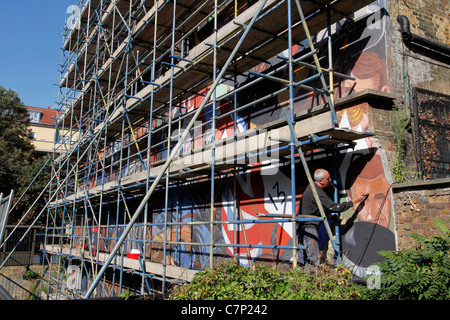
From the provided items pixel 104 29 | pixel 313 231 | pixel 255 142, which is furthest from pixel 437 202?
pixel 104 29

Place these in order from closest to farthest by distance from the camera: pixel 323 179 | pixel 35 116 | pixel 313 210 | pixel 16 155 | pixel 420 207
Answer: pixel 420 207 → pixel 313 210 → pixel 323 179 → pixel 16 155 → pixel 35 116

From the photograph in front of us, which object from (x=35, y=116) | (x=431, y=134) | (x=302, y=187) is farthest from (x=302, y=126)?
(x=35, y=116)

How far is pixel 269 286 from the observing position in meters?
3.63

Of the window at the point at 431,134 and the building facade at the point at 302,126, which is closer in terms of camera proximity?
the building facade at the point at 302,126

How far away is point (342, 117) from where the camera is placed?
576 cm

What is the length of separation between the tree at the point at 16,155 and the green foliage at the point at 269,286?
21.0 metres

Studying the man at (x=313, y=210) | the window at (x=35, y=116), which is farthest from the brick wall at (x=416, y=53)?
the window at (x=35, y=116)

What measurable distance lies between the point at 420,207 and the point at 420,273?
4.87ft

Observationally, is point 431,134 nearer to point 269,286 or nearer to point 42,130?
point 269,286

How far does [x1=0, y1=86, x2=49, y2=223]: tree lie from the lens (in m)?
22.2

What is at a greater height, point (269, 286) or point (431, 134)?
point (431, 134)

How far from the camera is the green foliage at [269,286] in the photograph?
3.45 meters

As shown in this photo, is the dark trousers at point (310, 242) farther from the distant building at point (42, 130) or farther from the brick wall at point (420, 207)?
the distant building at point (42, 130)

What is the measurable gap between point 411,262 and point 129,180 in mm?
6892
